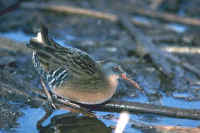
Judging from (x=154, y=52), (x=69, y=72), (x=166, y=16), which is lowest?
(x=69, y=72)

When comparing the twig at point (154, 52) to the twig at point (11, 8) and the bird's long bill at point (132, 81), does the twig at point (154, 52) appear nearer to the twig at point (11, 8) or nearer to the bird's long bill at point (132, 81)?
the bird's long bill at point (132, 81)

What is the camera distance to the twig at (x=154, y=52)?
5397 millimetres

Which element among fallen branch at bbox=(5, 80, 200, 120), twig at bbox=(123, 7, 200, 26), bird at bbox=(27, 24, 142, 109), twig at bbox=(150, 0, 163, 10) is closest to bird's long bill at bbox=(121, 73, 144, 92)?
bird at bbox=(27, 24, 142, 109)

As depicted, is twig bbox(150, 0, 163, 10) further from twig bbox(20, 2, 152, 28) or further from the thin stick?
twig bbox(20, 2, 152, 28)

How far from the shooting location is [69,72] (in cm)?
430

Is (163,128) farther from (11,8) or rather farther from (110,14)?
(11,8)

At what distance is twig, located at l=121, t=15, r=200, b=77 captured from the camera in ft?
17.7

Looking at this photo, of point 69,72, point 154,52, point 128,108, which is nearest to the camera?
point 69,72

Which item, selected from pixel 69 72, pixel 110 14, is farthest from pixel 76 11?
pixel 69 72

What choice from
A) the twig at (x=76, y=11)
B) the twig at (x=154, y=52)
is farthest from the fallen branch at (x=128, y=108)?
the twig at (x=76, y=11)

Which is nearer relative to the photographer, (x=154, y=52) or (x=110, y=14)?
(x=154, y=52)

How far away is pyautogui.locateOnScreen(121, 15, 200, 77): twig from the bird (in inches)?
50.0

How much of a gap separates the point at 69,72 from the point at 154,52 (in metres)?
1.89

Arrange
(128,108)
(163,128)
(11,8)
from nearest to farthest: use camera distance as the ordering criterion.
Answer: (163,128) → (128,108) → (11,8)
